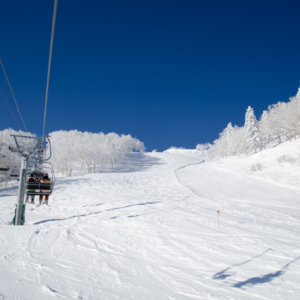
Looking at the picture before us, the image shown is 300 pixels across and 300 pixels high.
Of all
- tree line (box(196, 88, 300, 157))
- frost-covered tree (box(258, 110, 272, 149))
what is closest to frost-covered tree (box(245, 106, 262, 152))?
tree line (box(196, 88, 300, 157))

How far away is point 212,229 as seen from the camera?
35.0 feet

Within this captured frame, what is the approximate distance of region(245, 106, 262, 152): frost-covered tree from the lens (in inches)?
2287

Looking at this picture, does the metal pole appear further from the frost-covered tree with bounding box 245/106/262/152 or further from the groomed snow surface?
the frost-covered tree with bounding box 245/106/262/152

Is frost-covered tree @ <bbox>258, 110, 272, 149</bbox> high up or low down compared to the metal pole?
up

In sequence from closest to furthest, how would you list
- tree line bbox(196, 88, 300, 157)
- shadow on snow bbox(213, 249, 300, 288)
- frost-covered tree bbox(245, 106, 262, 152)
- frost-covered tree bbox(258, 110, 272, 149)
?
shadow on snow bbox(213, 249, 300, 288) < tree line bbox(196, 88, 300, 157) < frost-covered tree bbox(245, 106, 262, 152) < frost-covered tree bbox(258, 110, 272, 149)

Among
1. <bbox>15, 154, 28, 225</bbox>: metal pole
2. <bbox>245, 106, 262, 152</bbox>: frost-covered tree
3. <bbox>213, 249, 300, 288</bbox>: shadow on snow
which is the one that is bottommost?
<bbox>213, 249, 300, 288</bbox>: shadow on snow

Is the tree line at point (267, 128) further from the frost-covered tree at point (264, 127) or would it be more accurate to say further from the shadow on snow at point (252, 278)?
the shadow on snow at point (252, 278)

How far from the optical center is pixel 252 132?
194ft

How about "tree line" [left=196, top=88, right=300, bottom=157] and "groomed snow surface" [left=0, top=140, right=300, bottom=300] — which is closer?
"groomed snow surface" [left=0, top=140, right=300, bottom=300]

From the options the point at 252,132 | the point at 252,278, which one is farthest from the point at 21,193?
the point at 252,132

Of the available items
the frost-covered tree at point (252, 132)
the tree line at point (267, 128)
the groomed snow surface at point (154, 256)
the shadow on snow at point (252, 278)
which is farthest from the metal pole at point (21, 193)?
the frost-covered tree at point (252, 132)

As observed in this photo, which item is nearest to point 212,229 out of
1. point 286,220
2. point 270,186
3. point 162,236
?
point 162,236

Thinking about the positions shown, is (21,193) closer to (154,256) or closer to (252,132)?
(154,256)

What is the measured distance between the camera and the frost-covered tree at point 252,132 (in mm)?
58094
